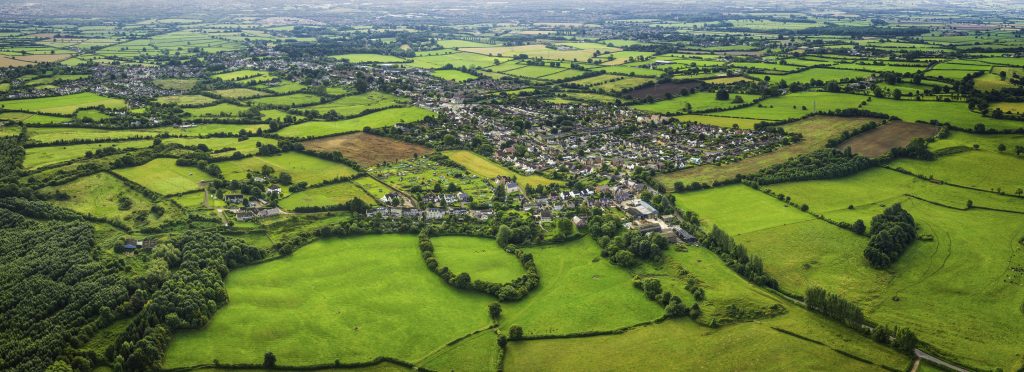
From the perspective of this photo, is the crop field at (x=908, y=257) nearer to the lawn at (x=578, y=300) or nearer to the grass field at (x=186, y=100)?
the lawn at (x=578, y=300)

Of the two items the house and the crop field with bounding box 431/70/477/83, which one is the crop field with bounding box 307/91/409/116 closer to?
the crop field with bounding box 431/70/477/83

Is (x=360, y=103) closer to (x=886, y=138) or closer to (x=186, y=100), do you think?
(x=186, y=100)

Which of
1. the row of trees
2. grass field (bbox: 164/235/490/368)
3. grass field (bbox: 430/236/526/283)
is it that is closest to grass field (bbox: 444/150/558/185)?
grass field (bbox: 430/236/526/283)

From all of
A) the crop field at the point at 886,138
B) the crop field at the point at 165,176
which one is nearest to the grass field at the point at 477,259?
the crop field at the point at 165,176

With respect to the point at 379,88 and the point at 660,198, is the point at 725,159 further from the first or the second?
the point at 379,88

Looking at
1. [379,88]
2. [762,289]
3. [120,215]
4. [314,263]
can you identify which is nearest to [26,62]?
[379,88]

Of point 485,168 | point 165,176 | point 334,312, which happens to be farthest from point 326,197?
point 334,312
